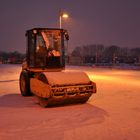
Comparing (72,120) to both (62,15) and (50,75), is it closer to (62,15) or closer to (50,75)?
(50,75)

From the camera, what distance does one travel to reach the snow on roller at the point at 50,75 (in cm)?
1052

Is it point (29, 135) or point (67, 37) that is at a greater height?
point (67, 37)

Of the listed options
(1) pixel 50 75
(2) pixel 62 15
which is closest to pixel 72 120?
(1) pixel 50 75

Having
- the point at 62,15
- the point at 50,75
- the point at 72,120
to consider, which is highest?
the point at 62,15

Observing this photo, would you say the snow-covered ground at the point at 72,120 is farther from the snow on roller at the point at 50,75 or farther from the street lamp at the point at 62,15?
the street lamp at the point at 62,15

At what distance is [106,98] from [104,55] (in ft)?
217

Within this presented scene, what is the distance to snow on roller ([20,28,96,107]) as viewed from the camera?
10.5m

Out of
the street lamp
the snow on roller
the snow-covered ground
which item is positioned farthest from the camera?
the street lamp

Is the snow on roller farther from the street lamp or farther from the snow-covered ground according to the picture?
the street lamp

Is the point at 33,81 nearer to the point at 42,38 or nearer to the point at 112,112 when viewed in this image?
the point at 42,38

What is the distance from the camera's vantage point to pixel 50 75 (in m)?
10.8

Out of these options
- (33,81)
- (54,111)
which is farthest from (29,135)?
(33,81)

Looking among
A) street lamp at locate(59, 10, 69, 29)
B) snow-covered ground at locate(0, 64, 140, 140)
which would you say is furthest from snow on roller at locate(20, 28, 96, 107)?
street lamp at locate(59, 10, 69, 29)

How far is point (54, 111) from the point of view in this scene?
10047 mm
